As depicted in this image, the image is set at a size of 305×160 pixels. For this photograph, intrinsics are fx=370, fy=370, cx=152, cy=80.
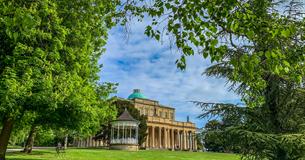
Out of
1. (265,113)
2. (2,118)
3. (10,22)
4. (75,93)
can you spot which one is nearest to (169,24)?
(10,22)

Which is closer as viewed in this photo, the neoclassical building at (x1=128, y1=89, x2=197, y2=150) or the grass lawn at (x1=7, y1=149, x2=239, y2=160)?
the grass lawn at (x1=7, y1=149, x2=239, y2=160)

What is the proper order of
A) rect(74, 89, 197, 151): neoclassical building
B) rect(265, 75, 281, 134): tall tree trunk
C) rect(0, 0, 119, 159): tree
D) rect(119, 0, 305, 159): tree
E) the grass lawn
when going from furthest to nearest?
rect(74, 89, 197, 151): neoclassical building, the grass lawn, rect(0, 0, 119, 159): tree, rect(265, 75, 281, 134): tall tree trunk, rect(119, 0, 305, 159): tree

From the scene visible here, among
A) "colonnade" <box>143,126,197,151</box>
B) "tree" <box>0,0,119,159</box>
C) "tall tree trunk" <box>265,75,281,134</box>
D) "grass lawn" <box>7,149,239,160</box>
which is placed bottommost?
"grass lawn" <box>7,149,239,160</box>

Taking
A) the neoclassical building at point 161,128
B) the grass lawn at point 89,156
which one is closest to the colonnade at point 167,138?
the neoclassical building at point 161,128

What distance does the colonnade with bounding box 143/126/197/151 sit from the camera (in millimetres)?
83438

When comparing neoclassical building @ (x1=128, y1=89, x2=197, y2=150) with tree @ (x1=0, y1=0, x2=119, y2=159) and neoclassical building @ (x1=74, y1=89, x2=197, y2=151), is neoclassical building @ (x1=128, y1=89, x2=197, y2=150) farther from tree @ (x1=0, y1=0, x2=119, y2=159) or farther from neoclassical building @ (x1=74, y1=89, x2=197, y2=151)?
tree @ (x1=0, y1=0, x2=119, y2=159)

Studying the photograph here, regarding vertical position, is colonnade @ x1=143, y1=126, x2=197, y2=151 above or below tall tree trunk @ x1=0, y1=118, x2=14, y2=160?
above

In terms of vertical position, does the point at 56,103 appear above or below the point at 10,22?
above

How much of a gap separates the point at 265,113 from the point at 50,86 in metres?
10.1

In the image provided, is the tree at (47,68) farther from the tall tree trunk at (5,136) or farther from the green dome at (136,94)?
the green dome at (136,94)

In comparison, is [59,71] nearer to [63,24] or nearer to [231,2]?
[63,24]

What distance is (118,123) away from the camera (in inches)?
2207

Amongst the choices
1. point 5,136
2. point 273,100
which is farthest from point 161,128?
point 273,100

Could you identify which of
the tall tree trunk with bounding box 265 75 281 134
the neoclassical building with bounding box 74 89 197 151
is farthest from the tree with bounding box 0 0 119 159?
the neoclassical building with bounding box 74 89 197 151
